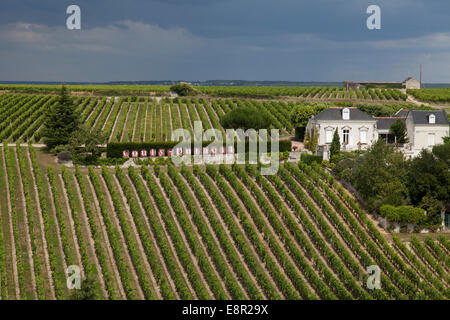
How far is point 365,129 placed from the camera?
45.6 meters

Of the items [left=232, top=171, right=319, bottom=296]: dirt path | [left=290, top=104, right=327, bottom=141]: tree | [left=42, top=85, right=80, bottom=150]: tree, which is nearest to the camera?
[left=232, top=171, right=319, bottom=296]: dirt path

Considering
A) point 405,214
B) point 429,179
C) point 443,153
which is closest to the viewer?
point 405,214

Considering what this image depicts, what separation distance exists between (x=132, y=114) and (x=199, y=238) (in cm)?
3117

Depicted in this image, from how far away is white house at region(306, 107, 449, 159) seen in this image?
45.2 m

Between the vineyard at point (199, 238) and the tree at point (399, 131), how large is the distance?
1061cm

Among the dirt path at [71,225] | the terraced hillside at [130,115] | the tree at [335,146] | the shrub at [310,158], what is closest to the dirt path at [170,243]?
the dirt path at [71,225]

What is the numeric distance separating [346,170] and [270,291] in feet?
→ 50.3

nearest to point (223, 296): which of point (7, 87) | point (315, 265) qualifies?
point (315, 265)

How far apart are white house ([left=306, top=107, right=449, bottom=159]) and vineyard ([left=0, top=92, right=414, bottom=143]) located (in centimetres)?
1059

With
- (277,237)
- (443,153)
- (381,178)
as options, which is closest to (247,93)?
(443,153)

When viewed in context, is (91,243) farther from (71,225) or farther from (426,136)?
(426,136)

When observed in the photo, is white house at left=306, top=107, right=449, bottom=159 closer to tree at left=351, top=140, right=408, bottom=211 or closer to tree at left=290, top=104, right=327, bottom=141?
tree at left=290, top=104, right=327, bottom=141

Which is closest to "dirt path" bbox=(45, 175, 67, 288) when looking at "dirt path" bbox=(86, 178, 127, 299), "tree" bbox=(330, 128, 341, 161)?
"dirt path" bbox=(86, 178, 127, 299)

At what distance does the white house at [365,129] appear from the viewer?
45.2 metres
